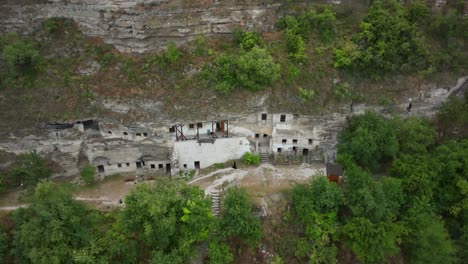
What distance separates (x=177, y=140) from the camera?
108 feet

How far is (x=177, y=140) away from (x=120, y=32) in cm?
975

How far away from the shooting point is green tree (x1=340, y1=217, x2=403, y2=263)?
2684 cm

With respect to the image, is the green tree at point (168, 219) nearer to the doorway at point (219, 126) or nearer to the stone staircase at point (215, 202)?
the stone staircase at point (215, 202)

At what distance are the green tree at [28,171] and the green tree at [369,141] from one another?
2292 cm

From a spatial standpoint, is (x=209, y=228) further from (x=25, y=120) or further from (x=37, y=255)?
(x=25, y=120)

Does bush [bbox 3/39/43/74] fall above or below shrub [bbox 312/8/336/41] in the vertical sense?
below

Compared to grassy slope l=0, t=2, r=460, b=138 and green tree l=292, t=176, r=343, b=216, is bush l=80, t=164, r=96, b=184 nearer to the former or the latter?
grassy slope l=0, t=2, r=460, b=138

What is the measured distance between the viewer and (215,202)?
1192 inches

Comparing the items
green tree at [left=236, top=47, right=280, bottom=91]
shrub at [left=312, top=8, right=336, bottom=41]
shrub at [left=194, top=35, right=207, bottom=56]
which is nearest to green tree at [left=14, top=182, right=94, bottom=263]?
shrub at [left=194, top=35, right=207, bottom=56]

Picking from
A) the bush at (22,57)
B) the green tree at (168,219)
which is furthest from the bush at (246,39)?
the bush at (22,57)

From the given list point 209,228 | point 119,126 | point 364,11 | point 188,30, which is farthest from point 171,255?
point 364,11

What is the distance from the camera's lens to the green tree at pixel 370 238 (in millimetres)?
26844

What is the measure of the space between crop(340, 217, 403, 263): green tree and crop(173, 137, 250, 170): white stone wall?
10370 millimetres

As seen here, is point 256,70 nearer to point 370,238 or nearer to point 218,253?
point 218,253
